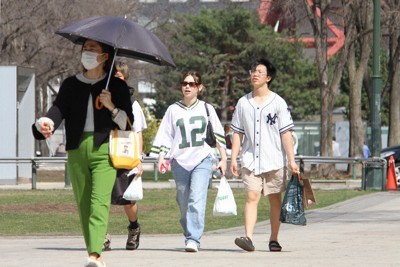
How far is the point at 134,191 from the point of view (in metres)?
11.7

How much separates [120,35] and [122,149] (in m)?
0.89

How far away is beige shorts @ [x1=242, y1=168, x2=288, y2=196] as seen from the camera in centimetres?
1213

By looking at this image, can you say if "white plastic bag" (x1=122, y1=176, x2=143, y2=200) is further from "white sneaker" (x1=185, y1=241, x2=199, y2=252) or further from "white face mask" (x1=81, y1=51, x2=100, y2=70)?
"white face mask" (x1=81, y1=51, x2=100, y2=70)

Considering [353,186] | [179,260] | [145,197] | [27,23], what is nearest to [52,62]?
[27,23]

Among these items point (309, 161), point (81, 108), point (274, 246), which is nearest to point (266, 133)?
point (274, 246)

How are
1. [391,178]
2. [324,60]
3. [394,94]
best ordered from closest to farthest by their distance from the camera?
[391,178], [324,60], [394,94]

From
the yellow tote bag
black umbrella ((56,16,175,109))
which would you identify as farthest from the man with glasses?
the yellow tote bag

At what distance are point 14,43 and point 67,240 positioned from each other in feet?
105

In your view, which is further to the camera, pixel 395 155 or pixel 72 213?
pixel 395 155

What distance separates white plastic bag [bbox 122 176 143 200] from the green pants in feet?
5.41

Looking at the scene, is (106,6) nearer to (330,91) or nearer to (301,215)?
(330,91)

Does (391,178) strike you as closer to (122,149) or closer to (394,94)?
(394,94)

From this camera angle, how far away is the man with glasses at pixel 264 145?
1211 cm

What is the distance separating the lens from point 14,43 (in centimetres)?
4538
